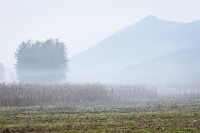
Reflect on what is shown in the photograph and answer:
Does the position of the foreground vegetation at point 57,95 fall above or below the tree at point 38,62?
below

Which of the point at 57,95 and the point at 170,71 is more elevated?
the point at 170,71

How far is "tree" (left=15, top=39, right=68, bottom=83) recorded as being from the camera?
327 feet

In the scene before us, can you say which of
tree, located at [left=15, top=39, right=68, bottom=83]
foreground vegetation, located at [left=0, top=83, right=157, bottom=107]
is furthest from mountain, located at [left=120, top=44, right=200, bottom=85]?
foreground vegetation, located at [left=0, top=83, right=157, bottom=107]

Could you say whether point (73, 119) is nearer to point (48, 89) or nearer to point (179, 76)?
point (48, 89)

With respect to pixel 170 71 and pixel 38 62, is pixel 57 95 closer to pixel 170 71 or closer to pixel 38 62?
pixel 38 62

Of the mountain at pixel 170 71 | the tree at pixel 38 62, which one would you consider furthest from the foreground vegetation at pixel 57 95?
the mountain at pixel 170 71

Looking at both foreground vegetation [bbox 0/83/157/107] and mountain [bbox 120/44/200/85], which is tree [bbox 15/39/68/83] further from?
mountain [bbox 120/44/200/85]

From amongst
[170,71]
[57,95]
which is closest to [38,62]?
[57,95]

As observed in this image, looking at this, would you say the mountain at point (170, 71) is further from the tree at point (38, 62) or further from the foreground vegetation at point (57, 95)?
the foreground vegetation at point (57, 95)

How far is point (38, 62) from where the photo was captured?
10194 centimetres

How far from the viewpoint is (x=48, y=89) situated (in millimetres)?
47875

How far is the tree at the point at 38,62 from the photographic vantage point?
99812 millimetres

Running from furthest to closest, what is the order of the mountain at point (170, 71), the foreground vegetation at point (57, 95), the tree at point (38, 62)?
1. the mountain at point (170, 71)
2. the tree at point (38, 62)
3. the foreground vegetation at point (57, 95)

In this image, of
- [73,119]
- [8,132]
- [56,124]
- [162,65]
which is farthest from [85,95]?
[162,65]
